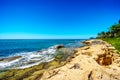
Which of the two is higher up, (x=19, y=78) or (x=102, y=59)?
(x=102, y=59)

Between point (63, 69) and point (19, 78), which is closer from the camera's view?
point (63, 69)

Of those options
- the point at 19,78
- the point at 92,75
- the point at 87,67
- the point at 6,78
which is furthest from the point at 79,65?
the point at 6,78

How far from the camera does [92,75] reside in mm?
5133

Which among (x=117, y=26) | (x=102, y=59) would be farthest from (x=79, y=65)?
(x=117, y=26)

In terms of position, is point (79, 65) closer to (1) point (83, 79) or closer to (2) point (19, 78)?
(1) point (83, 79)

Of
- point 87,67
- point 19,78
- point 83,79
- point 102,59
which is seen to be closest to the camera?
point 83,79

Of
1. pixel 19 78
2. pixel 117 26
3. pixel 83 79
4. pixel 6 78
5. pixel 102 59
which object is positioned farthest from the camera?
pixel 117 26

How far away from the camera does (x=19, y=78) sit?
15.8 metres

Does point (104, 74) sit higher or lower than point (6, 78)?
higher

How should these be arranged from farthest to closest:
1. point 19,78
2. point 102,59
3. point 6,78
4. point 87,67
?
point 6,78 < point 19,78 < point 102,59 < point 87,67

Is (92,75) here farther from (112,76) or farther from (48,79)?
(48,79)

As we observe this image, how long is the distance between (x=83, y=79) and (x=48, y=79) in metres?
0.97

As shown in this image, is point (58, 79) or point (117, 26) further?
point (117, 26)

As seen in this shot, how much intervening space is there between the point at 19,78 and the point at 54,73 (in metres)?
10.9
